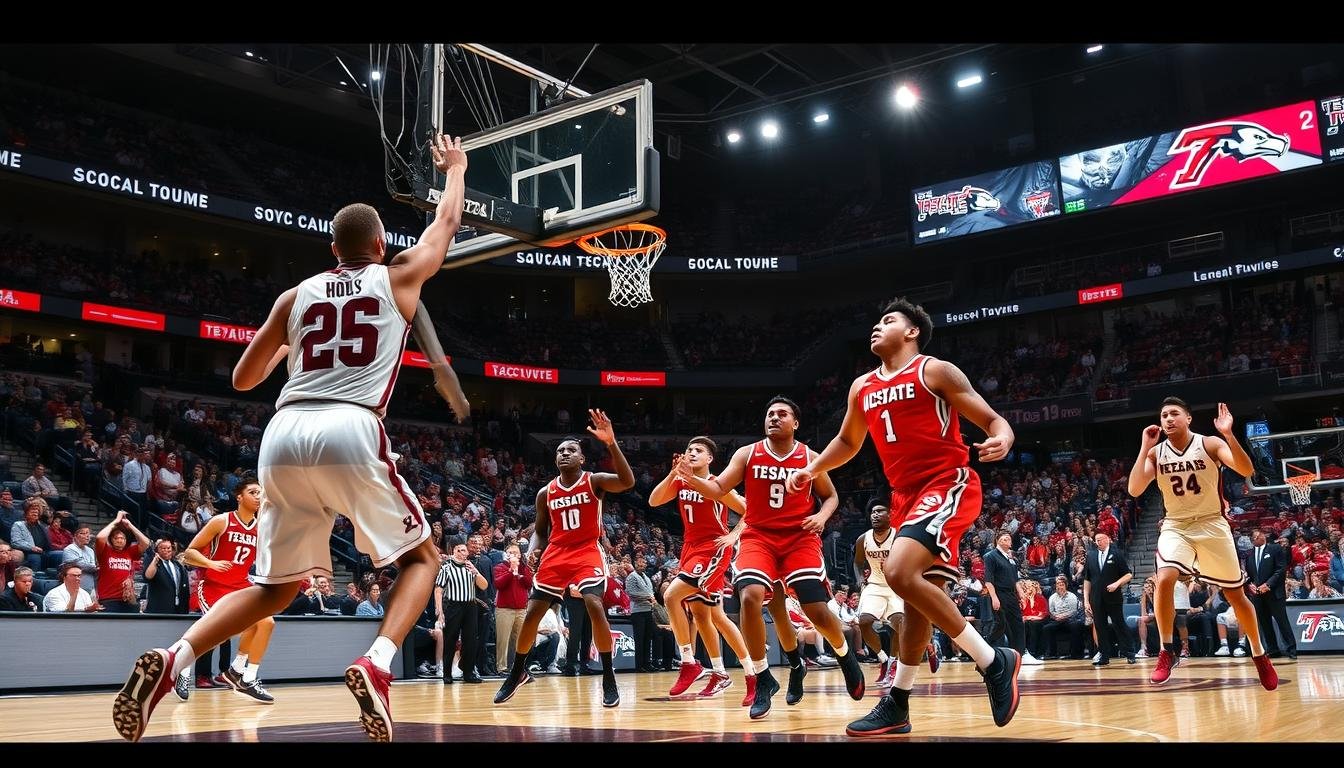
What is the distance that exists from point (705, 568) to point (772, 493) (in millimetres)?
1867

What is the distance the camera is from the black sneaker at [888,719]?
5.44 m

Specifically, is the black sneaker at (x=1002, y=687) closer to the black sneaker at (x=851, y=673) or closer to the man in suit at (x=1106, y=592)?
the black sneaker at (x=851, y=673)

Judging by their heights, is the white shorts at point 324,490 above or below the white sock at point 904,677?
above

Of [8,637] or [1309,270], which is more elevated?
[1309,270]

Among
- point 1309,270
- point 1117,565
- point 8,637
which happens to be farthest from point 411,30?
point 1309,270

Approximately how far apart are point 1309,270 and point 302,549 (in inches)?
1326

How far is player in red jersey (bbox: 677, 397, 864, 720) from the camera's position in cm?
813

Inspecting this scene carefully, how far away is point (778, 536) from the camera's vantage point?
27.4 ft

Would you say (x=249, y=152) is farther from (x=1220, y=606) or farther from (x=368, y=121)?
(x=1220, y=606)

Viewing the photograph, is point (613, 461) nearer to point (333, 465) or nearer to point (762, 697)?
point (762, 697)

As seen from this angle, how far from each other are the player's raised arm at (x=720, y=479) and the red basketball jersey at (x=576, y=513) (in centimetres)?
178

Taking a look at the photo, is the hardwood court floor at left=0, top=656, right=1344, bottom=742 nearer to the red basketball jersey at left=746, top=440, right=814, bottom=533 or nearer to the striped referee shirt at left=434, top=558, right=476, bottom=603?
the red basketball jersey at left=746, top=440, right=814, bottom=533

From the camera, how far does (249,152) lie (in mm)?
33062

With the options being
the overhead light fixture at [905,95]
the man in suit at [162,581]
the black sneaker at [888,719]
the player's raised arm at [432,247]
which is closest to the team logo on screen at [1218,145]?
the overhead light fixture at [905,95]
